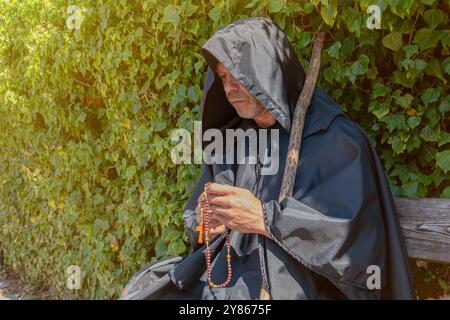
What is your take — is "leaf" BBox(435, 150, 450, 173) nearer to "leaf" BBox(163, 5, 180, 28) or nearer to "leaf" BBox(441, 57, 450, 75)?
"leaf" BBox(441, 57, 450, 75)

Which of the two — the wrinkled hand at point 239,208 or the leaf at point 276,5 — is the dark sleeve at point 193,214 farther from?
the leaf at point 276,5

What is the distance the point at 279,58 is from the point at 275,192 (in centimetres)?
59

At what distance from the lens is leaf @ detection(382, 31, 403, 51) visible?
2324 mm

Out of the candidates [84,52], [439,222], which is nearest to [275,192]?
[439,222]

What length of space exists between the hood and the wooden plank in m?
0.52

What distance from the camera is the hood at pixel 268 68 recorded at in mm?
2258

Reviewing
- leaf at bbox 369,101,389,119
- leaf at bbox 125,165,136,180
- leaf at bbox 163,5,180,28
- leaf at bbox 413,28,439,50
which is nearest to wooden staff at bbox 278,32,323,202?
leaf at bbox 369,101,389,119

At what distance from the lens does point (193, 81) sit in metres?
3.36

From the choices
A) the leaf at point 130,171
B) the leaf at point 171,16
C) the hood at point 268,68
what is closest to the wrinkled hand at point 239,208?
the hood at point 268,68

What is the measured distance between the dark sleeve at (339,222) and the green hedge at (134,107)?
0.41m

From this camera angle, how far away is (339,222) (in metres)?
2.02

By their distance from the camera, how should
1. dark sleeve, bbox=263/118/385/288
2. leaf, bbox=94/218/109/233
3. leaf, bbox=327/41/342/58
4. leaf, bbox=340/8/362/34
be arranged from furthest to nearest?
1. leaf, bbox=94/218/109/233
2. leaf, bbox=327/41/342/58
3. leaf, bbox=340/8/362/34
4. dark sleeve, bbox=263/118/385/288

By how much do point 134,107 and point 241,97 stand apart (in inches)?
61.4
